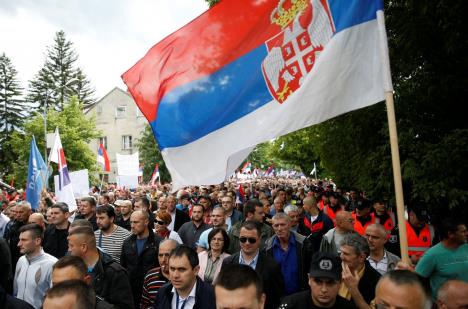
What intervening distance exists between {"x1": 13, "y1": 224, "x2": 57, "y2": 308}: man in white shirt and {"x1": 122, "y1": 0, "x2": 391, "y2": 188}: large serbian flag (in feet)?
6.84

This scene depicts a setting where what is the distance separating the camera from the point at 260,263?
538cm

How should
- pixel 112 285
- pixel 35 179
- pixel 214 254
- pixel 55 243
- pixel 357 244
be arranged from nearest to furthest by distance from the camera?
pixel 112 285 → pixel 357 244 → pixel 214 254 → pixel 55 243 → pixel 35 179

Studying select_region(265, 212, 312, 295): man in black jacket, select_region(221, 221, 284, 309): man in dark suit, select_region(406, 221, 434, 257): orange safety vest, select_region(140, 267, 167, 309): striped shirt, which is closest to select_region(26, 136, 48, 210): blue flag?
select_region(140, 267, 167, 309): striped shirt

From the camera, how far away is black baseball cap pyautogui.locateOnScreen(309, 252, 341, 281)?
394 cm

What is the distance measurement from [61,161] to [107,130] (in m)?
49.9

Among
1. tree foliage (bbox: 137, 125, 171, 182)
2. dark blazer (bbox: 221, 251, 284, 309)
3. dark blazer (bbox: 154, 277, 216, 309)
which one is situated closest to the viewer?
dark blazer (bbox: 154, 277, 216, 309)

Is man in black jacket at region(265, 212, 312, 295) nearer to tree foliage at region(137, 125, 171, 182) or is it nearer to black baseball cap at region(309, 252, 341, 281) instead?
black baseball cap at region(309, 252, 341, 281)

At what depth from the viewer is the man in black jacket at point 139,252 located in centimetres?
630

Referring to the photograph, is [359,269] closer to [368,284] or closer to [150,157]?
[368,284]

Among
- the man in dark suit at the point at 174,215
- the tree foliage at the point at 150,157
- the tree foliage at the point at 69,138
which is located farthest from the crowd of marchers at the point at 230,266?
the tree foliage at the point at 150,157

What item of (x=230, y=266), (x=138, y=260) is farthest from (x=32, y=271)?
(x=230, y=266)

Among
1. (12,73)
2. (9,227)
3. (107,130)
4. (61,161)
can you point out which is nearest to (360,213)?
(9,227)

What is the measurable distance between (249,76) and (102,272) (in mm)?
2543

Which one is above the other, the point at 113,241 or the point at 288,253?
the point at 113,241
